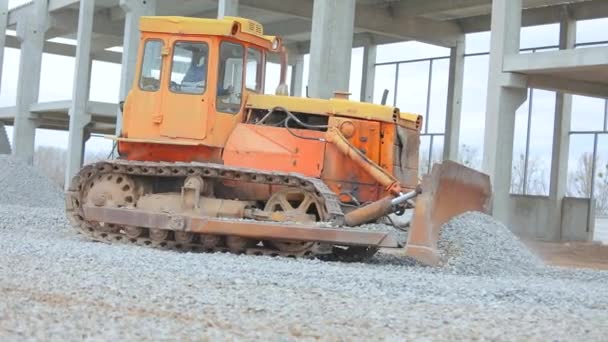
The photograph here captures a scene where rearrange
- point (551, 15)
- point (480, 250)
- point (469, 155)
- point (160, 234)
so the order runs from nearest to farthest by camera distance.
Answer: point (160, 234), point (480, 250), point (551, 15), point (469, 155)

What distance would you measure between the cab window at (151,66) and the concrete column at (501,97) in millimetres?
10060

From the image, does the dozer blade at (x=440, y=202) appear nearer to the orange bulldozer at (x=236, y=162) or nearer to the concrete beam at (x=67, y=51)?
the orange bulldozer at (x=236, y=162)

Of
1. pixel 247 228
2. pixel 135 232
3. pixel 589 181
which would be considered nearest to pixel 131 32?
pixel 135 232

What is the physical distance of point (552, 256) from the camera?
2059cm

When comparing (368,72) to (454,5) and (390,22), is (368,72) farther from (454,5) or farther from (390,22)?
(454,5)

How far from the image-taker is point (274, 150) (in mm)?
12008

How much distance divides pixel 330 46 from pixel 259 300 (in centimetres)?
1414

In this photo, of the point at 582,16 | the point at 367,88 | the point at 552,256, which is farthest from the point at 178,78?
the point at 367,88

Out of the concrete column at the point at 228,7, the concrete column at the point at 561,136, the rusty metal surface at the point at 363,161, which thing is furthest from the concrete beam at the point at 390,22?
the rusty metal surface at the point at 363,161

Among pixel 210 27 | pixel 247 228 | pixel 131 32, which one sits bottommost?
pixel 247 228

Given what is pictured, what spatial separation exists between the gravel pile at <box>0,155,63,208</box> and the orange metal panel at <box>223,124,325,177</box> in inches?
552

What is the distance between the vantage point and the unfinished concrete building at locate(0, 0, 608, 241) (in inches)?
797

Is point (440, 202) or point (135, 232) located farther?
point (135, 232)

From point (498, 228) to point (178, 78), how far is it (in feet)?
19.0
